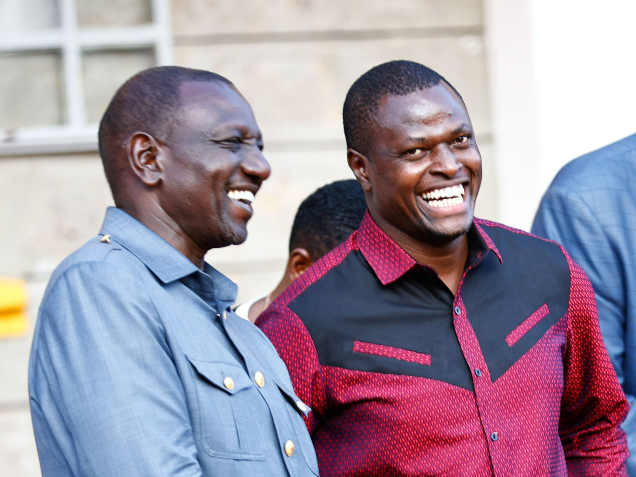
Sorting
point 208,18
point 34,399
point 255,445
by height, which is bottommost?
point 255,445

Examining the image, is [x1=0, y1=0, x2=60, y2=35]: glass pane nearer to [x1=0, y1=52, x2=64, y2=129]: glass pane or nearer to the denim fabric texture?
[x1=0, y1=52, x2=64, y2=129]: glass pane

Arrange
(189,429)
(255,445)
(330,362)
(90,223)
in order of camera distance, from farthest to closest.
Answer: (90,223)
(330,362)
(255,445)
(189,429)

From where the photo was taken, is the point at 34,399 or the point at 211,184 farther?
the point at 211,184

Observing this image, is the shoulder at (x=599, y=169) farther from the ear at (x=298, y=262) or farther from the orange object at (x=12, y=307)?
the orange object at (x=12, y=307)

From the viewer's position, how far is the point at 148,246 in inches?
78.5

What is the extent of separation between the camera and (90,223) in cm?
514

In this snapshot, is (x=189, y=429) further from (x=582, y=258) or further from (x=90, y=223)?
(x=90, y=223)

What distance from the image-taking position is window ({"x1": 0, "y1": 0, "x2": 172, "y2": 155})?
17.2 ft

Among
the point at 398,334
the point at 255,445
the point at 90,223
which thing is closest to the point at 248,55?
the point at 90,223

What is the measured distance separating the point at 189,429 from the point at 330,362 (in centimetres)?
58

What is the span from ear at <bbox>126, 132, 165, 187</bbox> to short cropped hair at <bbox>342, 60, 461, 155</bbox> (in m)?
0.62

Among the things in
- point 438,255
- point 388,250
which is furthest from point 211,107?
point 438,255

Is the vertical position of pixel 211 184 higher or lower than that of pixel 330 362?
higher

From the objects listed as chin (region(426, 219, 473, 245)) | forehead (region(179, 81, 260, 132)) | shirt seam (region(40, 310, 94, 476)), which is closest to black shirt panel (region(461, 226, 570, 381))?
chin (region(426, 219, 473, 245))
